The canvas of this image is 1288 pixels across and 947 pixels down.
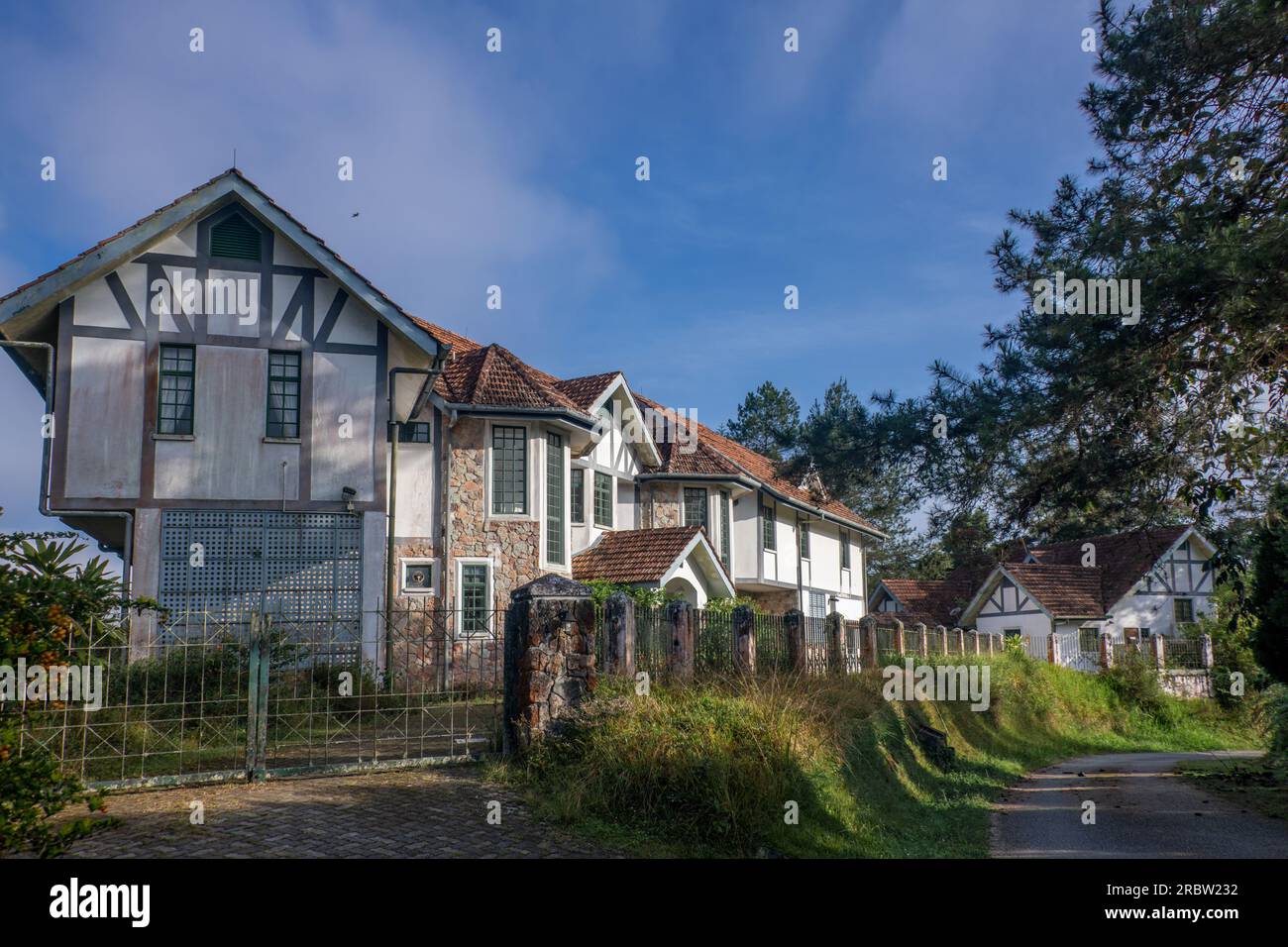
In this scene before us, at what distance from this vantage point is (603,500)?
25.6 metres

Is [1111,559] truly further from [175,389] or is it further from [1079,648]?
[175,389]

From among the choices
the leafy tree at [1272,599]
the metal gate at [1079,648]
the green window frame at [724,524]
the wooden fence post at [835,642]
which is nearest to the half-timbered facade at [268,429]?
the wooden fence post at [835,642]

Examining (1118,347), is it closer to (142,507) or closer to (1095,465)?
(1095,465)

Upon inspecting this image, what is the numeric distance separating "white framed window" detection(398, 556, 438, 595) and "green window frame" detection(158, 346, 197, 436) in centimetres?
483

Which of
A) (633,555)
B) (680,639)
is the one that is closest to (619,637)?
(680,639)

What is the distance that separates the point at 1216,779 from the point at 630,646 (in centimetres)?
1000

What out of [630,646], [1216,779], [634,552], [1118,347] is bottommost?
[1216,779]

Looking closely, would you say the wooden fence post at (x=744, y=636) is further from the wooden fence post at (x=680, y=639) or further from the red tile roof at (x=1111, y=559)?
the red tile roof at (x=1111, y=559)

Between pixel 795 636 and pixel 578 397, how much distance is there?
11.8 meters

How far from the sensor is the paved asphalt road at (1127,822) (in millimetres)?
9508

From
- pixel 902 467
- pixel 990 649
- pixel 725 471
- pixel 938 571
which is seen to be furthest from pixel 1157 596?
pixel 902 467

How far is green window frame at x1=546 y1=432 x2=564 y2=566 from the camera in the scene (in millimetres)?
21531

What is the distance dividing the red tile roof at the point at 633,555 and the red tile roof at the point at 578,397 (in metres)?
2.95
